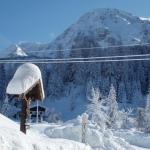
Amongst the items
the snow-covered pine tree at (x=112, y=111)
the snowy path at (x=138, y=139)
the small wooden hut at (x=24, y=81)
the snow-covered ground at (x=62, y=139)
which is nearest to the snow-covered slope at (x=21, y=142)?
the snow-covered ground at (x=62, y=139)

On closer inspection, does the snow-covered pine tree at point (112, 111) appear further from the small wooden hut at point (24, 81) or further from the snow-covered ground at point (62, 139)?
the small wooden hut at point (24, 81)

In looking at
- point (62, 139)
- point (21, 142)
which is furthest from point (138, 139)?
point (21, 142)

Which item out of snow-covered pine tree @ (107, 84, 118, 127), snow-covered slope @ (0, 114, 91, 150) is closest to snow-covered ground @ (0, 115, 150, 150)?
snow-covered slope @ (0, 114, 91, 150)

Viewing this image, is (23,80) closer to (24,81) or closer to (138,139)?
(24,81)

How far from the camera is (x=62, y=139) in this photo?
1764 centimetres

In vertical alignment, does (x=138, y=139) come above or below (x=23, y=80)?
below

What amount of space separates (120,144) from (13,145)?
74.3ft

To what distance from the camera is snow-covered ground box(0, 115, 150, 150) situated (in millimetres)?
14059

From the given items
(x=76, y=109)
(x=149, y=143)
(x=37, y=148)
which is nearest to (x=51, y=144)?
(x=37, y=148)

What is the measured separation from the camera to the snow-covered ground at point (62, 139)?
46.1 feet

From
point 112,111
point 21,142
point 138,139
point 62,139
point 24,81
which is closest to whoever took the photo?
point 21,142

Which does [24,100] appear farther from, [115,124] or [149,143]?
[115,124]

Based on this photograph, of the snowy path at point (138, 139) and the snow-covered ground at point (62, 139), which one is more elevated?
the snow-covered ground at point (62, 139)

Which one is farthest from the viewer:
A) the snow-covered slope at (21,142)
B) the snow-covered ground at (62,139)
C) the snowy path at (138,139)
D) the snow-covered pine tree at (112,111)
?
the snow-covered pine tree at (112,111)
